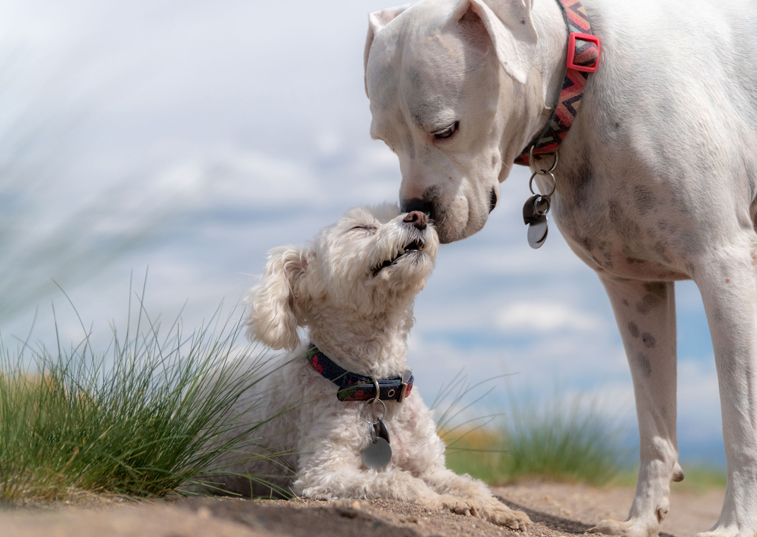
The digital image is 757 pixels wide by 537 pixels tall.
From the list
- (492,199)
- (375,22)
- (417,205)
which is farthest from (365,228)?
(375,22)

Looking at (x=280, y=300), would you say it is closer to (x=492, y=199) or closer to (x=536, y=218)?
(x=492, y=199)

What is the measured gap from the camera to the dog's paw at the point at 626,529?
12.4 feet

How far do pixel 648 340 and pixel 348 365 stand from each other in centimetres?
205

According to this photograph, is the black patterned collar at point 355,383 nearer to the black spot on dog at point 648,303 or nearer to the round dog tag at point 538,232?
the round dog tag at point 538,232

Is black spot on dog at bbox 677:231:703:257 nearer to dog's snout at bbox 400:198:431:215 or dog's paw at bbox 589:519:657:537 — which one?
dog's snout at bbox 400:198:431:215

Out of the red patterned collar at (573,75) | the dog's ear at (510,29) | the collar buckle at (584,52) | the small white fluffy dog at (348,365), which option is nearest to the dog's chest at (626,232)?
the red patterned collar at (573,75)

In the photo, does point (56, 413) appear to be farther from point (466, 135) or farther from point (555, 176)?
point (555, 176)

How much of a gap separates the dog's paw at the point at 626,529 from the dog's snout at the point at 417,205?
204 cm

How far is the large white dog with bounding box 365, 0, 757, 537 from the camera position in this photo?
340cm

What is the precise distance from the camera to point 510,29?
Result: 11.2 ft

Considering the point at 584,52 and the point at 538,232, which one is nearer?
the point at 584,52

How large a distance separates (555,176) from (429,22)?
115 cm

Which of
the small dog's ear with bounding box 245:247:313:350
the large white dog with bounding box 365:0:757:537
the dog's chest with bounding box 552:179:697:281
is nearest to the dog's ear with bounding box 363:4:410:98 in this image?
the large white dog with bounding box 365:0:757:537

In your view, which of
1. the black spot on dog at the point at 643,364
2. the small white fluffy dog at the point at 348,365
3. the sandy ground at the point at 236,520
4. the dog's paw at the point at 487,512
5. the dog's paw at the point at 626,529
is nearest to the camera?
the sandy ground at the point at 236,520
